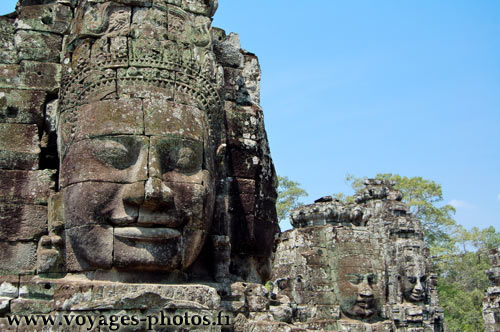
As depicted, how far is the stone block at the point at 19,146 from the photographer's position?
538 centimetres

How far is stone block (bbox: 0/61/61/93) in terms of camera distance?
5.68 meters

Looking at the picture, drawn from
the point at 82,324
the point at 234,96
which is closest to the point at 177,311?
the point at 82,324

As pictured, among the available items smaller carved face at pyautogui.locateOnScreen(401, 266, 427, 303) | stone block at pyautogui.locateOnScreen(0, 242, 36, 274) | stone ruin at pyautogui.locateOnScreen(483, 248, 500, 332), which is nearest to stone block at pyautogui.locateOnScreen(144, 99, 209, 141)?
stone block at pyautogui.locateOnScreen(0, 242, 36, 274)

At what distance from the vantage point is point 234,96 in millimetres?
6367

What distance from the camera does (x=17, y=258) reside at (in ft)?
17.0

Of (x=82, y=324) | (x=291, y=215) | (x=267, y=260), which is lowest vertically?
(x=82, y=324)

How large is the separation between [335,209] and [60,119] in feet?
21.8

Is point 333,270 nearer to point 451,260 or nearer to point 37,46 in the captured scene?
point 37,46

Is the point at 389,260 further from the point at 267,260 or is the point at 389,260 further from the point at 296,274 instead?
the point at 267,260

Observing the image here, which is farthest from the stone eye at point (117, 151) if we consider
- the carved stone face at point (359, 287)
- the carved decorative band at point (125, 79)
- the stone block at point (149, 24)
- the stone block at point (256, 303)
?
the carved stone face at point (359, 287)

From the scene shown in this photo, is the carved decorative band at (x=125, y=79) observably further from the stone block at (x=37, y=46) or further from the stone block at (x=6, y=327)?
the stone block at (x=6, y=327)

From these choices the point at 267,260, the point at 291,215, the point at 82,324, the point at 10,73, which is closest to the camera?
the point at 82,324

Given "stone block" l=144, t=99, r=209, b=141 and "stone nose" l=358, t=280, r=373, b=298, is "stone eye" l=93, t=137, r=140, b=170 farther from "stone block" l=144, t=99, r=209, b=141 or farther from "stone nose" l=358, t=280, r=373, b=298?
"stone nose" l=358, t=280, r=373, b=298

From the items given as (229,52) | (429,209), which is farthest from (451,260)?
(229,52)
